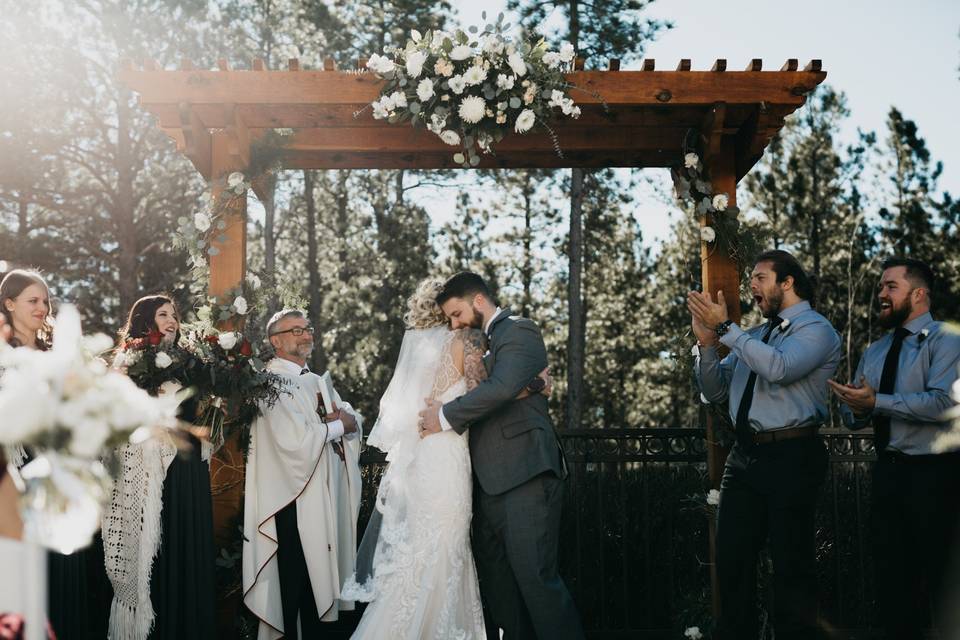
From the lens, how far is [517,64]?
16.4ft

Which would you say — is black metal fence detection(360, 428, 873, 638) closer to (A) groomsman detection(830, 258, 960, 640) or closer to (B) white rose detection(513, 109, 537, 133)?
(A) groomsman detection(830, 258, 960, 640)

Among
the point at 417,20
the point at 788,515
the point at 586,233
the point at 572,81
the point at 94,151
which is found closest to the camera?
the point at 788,515

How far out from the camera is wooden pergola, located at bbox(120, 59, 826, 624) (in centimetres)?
516

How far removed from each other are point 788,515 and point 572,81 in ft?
8.46

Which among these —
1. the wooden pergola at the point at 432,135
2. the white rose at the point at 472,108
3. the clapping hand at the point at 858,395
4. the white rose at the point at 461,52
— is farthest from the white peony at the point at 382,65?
the clapping hand at the point at 858,395

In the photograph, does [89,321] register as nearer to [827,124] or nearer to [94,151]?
[94,151]

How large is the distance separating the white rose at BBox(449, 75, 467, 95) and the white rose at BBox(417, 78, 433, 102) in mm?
116

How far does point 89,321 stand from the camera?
17500 millimetres

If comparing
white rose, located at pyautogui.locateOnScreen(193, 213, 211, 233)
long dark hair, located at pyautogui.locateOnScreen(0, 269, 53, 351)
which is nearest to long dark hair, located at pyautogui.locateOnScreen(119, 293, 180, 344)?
long dark hair, located at pyautogui.locateOnScreen(0, 269, 53, 351)

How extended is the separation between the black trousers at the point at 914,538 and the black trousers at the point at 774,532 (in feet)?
1.12

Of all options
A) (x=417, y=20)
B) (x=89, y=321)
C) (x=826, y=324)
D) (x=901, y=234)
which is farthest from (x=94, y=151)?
(x=901, y=234)

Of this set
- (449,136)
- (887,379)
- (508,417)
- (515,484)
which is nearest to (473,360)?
(508,417)

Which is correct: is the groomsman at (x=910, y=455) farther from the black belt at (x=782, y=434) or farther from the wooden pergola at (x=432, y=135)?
the wooden pergola at (x=432, y=135)

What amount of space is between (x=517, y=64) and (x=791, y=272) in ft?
6.02
